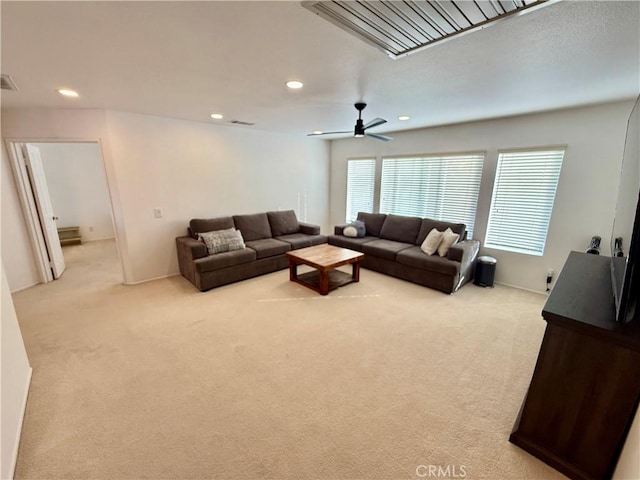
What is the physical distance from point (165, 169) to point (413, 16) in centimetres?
380

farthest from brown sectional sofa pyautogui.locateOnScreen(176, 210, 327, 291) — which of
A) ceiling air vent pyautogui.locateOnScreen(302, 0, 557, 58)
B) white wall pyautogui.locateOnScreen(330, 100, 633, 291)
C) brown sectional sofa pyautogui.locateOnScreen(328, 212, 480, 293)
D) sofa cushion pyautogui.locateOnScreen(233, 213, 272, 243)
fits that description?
ceiling air vent pyautogui.locateOnScreen(302, 0, 557, 58)

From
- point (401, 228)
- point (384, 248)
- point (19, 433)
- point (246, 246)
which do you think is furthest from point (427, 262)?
point (19, 433)

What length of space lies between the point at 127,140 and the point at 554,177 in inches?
223

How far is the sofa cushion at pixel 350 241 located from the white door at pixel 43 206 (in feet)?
14.3

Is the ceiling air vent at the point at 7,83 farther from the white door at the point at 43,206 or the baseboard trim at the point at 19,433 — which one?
the baseboard trim at the point at 19,433

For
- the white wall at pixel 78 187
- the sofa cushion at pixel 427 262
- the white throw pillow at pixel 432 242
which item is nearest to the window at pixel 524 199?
the white throw pillow at pixel 432 242

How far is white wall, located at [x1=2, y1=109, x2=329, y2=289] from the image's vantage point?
11.1ft

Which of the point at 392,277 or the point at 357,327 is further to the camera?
the point at 392,277

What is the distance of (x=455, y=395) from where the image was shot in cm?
196

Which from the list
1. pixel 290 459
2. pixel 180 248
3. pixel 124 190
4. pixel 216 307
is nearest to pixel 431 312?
pixel 290 459

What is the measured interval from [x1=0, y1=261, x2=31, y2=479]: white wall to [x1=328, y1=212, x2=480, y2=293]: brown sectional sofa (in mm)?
3986

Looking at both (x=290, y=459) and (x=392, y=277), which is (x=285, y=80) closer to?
(x=290, y=459)

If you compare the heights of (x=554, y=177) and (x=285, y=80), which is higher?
(x=285, y=80)

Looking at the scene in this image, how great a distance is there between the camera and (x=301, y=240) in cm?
478
